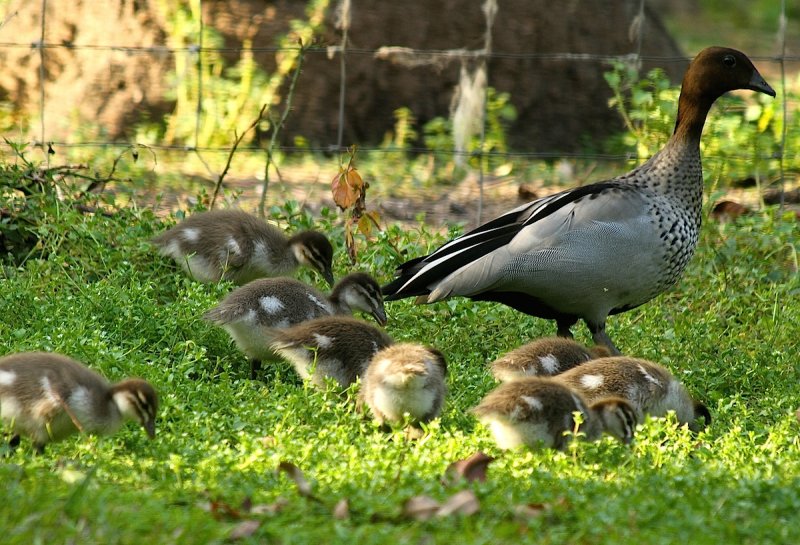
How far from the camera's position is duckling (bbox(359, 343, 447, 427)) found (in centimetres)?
501

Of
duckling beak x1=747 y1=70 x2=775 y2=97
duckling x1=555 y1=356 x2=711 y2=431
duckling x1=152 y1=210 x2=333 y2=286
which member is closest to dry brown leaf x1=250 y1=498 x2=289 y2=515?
duckling x1=555 y1=356 x2=711 y2=431

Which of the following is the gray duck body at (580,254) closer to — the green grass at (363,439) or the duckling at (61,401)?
the green grass at (363,439)

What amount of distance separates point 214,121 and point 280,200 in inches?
61.8

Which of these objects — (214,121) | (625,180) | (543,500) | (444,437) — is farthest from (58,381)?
(214,121)

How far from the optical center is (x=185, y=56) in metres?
11.1

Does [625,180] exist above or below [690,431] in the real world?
above

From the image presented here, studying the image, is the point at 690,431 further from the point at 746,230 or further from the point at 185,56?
the point at 185,56

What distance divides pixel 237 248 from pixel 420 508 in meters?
3.33

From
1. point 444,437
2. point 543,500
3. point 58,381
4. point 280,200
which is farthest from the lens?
point 280,200

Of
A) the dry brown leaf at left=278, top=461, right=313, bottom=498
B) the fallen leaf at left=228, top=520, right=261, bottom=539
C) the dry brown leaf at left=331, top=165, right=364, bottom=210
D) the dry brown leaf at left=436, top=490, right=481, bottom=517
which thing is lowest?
the dry brown leaf at left=278, top=461, right=313, bottom=498

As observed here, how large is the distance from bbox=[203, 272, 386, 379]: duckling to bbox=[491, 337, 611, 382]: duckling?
3.07 ft

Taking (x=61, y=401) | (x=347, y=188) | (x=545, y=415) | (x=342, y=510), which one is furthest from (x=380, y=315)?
(x=342, y=510)

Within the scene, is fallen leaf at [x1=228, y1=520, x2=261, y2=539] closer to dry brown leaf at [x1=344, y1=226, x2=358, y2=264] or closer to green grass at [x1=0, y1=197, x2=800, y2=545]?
green grass at [x1=0, y1=197, x2=800, y2=545]

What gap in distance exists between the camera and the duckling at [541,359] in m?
5.71
